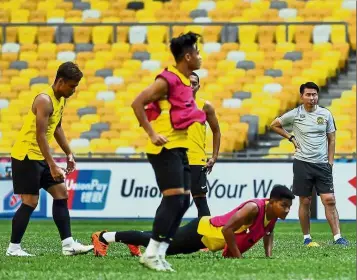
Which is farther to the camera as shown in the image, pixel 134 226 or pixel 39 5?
pixel 39 5

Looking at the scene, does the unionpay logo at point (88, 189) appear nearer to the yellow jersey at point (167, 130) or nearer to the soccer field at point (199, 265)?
the soccer field at point (199, 265)

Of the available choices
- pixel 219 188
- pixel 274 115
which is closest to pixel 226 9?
pixel 274 115

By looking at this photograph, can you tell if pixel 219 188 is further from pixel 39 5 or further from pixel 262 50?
pixel 39 5

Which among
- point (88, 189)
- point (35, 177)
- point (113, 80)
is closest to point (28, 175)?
point (35, 177)

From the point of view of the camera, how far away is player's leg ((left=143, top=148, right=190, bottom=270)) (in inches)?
374

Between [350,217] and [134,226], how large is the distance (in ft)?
13.3

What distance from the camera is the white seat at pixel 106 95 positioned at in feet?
88.1

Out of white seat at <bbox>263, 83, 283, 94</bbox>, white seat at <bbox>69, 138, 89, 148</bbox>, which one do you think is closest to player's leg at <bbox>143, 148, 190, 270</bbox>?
white seat at <bbox>69, 138, 89, 148</bbox>

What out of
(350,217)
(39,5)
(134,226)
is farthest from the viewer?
(39,5)

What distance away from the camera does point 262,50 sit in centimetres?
2717

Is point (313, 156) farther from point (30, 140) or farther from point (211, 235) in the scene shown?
point (30, 140)

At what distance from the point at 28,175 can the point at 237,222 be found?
2408 mm

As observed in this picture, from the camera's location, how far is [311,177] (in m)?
14.3

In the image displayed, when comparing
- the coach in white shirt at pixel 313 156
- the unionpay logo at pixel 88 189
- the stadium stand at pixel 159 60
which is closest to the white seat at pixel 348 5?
the stadium stand at pixel 159 60
